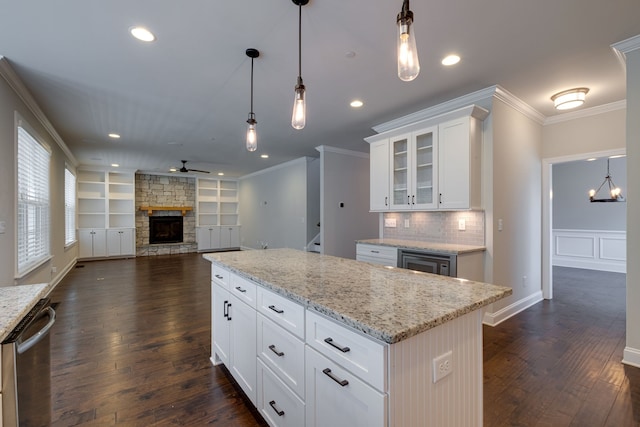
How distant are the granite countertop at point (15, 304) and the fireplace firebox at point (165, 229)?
8.47 m

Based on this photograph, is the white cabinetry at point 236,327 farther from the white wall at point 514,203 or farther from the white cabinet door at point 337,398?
the white wall at point 514,203

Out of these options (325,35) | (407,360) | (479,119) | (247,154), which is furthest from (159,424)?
(247,154)

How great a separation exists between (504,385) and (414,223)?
234cm

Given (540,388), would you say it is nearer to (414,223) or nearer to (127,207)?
(414,223)

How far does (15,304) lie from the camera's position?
1.26 meters

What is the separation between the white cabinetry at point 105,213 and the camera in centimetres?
802

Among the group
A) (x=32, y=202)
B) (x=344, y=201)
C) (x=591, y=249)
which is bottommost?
(x=591, y=249)

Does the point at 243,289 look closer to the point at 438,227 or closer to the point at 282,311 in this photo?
the point at 282,311

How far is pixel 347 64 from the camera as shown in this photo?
270 centimetres

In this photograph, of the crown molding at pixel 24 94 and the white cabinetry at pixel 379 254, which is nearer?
the crown molding at pixel 24 94

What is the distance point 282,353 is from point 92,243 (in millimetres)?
8868

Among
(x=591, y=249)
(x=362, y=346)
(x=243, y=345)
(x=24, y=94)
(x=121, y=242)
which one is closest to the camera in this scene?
(x=362, y=346)

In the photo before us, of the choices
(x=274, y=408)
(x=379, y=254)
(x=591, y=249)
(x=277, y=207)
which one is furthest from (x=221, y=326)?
(x=591, y=249)

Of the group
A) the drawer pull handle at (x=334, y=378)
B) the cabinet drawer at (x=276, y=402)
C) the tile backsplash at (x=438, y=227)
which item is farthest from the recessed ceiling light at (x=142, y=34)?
the tile backsplash at (x=438, y=227)
